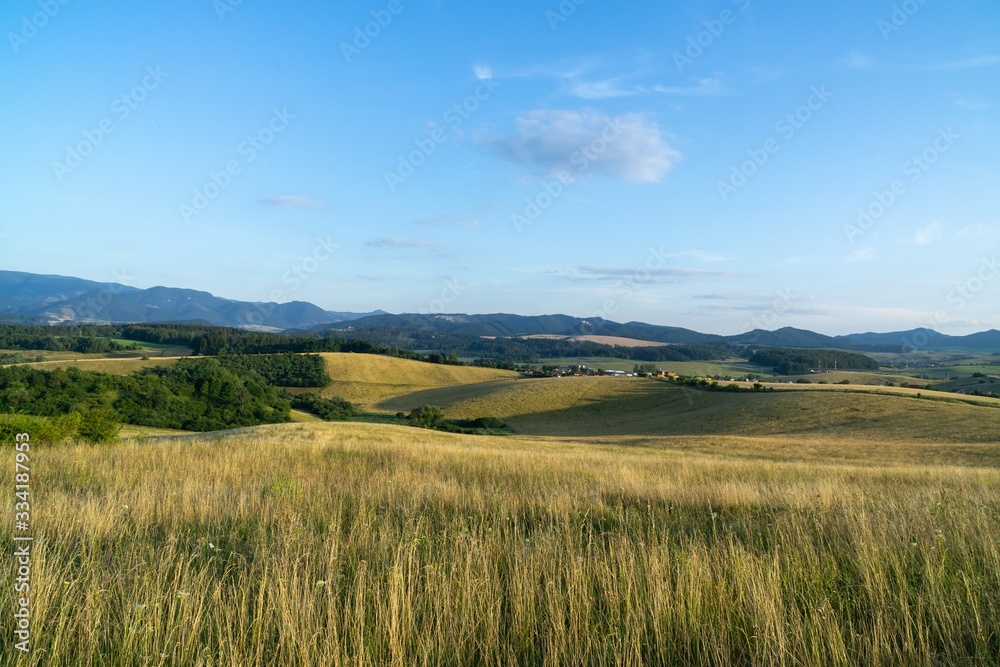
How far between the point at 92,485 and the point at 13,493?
0.80 meters

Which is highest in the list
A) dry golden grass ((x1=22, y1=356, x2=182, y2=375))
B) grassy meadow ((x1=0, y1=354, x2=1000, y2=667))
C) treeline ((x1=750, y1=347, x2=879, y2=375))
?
grassy meadow ((x1=0, y1=354, x2=1000, y2=667))

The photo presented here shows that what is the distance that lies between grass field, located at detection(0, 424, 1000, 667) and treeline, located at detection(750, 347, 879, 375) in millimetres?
143577

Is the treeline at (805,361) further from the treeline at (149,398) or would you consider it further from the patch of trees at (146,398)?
the patch of trees at (146,398)

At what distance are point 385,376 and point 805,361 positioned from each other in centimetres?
10801

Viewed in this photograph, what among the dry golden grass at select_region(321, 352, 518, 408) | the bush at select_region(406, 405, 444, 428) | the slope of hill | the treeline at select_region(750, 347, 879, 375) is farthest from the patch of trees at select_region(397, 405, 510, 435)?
the treeline at select_region(750, 347, 879, 375)

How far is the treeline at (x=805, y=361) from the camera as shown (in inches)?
5399

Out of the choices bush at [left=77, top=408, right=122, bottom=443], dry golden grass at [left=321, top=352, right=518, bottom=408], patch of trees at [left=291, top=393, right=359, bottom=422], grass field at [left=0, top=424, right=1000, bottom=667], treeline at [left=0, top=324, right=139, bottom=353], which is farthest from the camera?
treeline at [left=0, top=324, right=139, bottom=353]

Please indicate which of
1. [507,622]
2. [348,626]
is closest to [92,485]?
[348,626]

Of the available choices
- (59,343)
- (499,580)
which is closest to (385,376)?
(59,343)

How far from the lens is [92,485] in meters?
7.36

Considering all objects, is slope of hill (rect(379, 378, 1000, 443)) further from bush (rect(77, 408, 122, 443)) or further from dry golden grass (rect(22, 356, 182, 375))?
bush (rect(77, 408, 122, 443))

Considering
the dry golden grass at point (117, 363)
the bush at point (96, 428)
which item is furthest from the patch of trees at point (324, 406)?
the bush at point (96, 428)

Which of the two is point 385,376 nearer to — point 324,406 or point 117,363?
point 324,406

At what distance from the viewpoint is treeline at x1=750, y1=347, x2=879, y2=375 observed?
5399 inches
